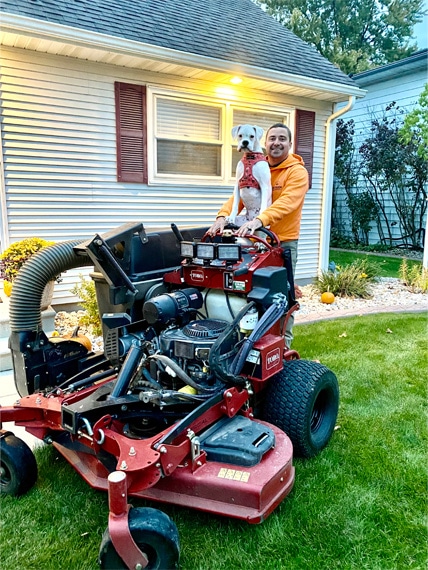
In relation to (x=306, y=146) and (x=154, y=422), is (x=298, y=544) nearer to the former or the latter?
(x=154, y=422)

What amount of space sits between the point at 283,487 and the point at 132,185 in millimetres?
4522

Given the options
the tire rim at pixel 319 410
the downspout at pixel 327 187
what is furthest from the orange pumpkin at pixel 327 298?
the tire rim at pixel 319 410

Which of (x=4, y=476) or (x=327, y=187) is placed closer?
(x=4, y=476)

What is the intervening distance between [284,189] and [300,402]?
1.37 metres

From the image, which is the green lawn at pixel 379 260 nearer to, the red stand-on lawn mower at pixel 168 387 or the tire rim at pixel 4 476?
the red stand-on lawn mower at pixel 168 387

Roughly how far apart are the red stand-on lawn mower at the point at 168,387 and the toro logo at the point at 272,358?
0.01 m

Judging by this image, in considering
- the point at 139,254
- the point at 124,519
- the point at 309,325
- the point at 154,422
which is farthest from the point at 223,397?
the point at 309,325

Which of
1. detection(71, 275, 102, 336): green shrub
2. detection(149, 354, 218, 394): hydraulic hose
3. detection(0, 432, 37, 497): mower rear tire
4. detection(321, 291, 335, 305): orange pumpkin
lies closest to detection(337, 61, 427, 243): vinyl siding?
detection(321, 291, 335, 305): orange pumpkin

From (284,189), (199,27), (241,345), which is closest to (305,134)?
(199,27)

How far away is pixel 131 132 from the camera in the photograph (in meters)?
5.53

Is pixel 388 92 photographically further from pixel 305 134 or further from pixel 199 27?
pixel 199 27

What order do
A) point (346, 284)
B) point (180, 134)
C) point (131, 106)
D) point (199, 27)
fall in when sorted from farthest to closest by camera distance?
point (346, 284) → point (199, 27) → point (180, 134) → point (131, 106)

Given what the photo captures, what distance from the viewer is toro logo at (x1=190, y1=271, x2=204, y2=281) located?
2.53m

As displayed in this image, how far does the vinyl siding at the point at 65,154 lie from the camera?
4922 mm
